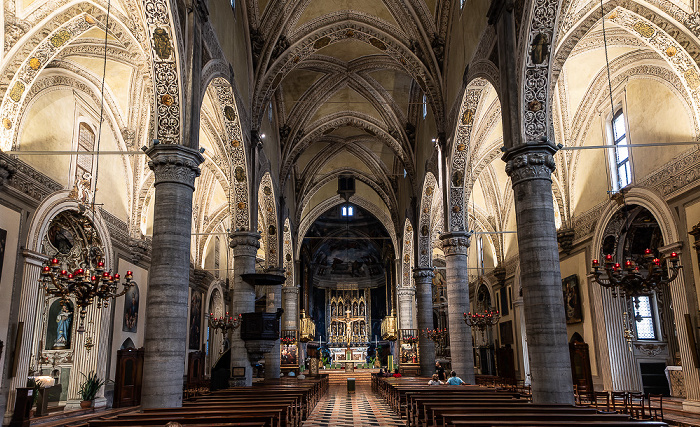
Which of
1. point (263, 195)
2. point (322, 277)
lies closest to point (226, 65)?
point (263, 195)

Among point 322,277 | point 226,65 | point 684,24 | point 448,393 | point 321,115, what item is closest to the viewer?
point 448,393

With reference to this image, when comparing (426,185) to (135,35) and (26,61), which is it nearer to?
(135,35)

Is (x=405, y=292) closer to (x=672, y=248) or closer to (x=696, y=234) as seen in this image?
(x=672, y=248)

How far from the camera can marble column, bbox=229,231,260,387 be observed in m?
17.4

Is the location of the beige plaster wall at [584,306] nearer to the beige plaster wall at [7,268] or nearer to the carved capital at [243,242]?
the carved capital at [243,242]

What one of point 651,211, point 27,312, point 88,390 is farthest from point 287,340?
point 651,211

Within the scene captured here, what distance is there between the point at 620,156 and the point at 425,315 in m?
11.1

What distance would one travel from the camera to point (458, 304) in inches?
686

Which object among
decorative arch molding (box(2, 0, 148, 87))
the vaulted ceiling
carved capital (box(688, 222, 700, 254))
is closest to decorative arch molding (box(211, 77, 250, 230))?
the vaulted ceiling

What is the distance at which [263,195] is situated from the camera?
2439 cm

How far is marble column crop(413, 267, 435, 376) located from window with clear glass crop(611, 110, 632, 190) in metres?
9.49

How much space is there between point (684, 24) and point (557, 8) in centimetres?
506

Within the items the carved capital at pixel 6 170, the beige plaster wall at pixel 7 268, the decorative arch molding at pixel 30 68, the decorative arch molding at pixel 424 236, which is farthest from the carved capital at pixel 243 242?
the decorative arch molding at pixel 424 236

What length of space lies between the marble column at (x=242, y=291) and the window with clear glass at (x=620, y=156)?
39.5 feet
